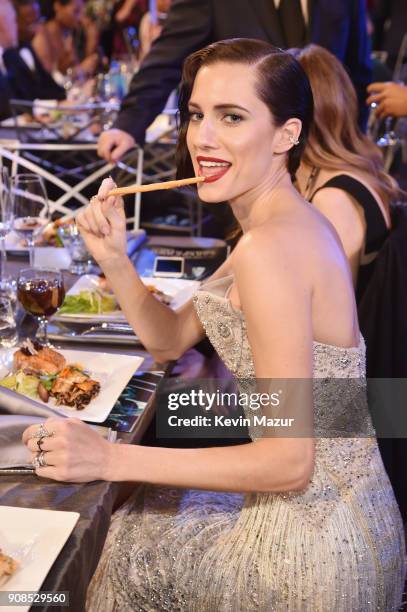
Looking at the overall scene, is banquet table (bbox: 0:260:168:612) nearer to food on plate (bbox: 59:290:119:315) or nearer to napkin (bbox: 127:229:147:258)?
food on plate (bbox: 59:290:119:315)

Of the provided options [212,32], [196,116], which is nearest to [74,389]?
[196,116]

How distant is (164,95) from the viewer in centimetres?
324

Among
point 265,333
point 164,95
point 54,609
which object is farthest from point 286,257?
point 164,95

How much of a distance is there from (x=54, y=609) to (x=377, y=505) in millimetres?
768

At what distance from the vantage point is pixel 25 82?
596 cm

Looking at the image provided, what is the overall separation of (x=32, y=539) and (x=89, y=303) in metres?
0.97

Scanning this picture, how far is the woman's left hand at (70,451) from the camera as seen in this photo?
116 cm

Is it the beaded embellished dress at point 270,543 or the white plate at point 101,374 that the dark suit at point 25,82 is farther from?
the beaded embellished dress at point 270,543

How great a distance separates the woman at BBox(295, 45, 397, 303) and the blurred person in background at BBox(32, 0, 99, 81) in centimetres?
411

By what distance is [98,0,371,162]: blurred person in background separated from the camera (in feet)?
10.2

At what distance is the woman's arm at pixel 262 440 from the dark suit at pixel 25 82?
16.7ft

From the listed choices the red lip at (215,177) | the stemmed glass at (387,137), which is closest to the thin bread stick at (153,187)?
the red lip at (215,177)

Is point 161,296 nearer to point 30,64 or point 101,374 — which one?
point 101,374

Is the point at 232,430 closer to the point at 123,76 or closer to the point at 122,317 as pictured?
the point at 122,317
